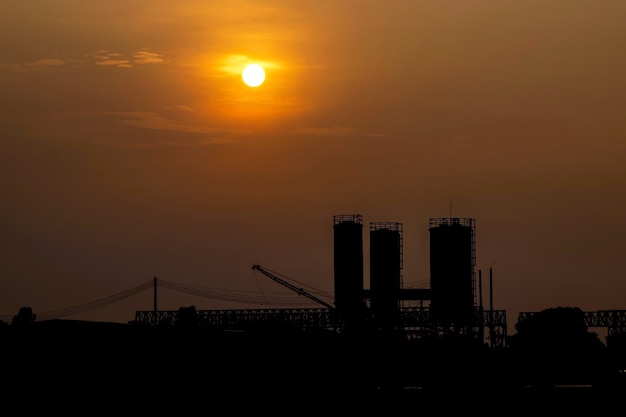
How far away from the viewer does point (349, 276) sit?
125m

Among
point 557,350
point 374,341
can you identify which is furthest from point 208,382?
point 557,350

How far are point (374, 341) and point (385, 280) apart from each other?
2150 cm

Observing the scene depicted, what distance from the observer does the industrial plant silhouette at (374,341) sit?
55938 mm

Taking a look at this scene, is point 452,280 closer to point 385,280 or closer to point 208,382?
point 385,280

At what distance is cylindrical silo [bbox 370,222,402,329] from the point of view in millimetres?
125750

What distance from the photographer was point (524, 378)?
89812 mm

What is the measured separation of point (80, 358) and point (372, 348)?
1897 inches

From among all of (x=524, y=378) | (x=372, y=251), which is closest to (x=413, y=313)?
(x=372, y=251)

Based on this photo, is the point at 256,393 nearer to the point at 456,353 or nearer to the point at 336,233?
the point at 456,353

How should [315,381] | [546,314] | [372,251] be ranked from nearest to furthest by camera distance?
[315,381] < [372,251] < [546,314]

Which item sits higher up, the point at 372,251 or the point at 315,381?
the point at 372,251

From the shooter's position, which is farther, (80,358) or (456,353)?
(456,353)

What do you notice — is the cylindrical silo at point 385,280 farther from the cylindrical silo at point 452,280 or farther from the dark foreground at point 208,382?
the dark foreground at point 208,382

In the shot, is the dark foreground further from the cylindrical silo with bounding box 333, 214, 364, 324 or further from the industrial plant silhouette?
the cylindrical silo with bounding box 333, 214, 364, 324
